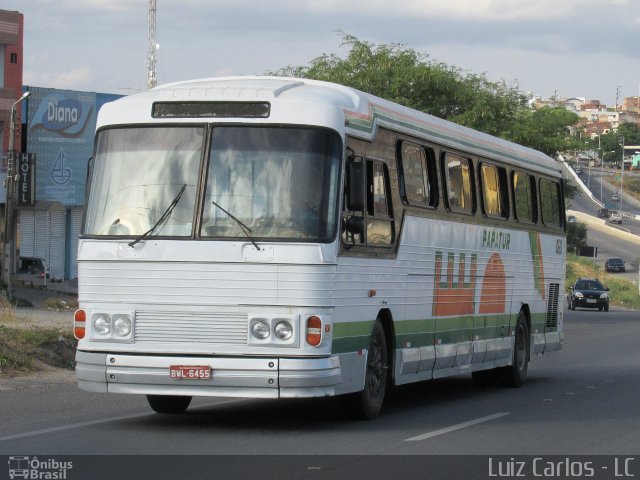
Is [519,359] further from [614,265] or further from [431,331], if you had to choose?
[614,265]

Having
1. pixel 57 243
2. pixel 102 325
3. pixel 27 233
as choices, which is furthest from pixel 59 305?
pixel 102 325

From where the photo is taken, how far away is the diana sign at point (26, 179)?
4906 cm

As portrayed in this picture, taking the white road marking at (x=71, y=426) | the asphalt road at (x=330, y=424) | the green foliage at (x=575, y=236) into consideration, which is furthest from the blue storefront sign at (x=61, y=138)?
the green foliage at (x=575, y=236)

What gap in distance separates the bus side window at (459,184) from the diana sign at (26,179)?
34264 millimetres

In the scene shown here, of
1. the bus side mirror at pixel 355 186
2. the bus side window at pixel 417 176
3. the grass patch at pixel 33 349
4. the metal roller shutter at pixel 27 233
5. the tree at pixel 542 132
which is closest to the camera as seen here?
the bus side mirror at pixel 355 186

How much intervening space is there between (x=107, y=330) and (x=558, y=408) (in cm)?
591

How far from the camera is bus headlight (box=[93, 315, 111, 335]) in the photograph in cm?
1214

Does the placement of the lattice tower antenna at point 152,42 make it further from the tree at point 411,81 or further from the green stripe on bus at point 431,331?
the green stripe on bus at point 431,331

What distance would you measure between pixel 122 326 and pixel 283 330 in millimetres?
1497

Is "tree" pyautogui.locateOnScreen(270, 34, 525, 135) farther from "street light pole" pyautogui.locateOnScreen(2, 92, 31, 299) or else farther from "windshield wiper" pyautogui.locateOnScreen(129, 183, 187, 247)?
"windshield wiper" pyautogui.locateOnScreen(129, 183, 187, 247)

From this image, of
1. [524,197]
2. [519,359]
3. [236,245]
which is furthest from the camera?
[524,197]

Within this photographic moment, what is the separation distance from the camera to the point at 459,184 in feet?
54.2

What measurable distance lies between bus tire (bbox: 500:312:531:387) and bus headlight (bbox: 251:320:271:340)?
816 centimetres

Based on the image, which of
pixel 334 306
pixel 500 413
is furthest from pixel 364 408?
pixel 500 413
